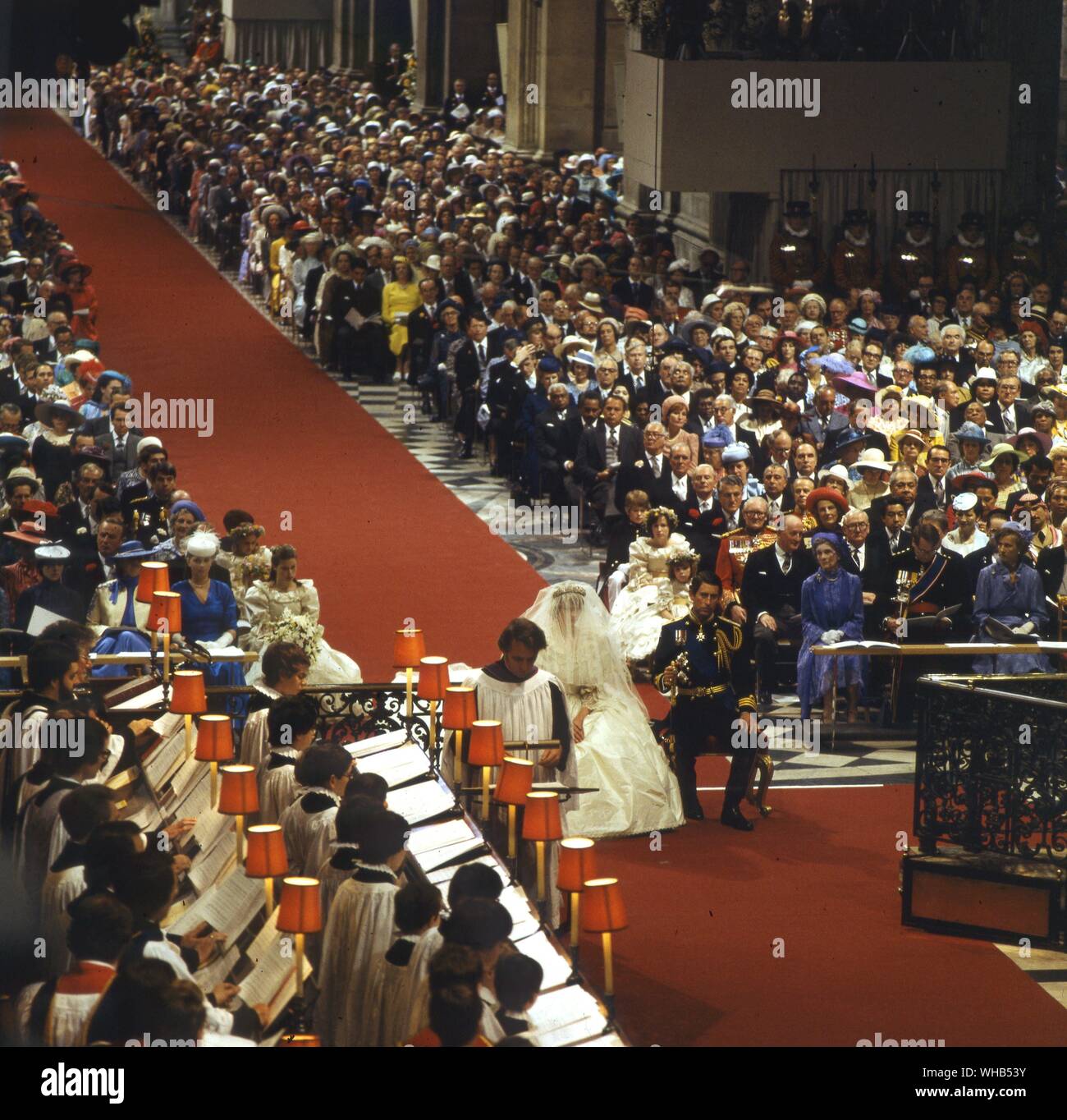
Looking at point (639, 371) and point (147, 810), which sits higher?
point (639, 371)

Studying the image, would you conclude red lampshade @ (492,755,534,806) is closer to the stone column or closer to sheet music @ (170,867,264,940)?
sheet music @ (170,867,264,940)

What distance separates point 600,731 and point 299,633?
1.98m

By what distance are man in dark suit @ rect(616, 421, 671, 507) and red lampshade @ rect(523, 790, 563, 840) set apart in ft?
22.5

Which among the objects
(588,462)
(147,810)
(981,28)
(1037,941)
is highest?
(981,28)

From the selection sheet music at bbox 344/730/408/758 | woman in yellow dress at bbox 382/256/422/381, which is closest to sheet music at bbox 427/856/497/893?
sheet music at bbox 344/730/408/758

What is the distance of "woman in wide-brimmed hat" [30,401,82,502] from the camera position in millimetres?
14211

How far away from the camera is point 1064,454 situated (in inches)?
553

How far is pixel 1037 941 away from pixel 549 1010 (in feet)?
9.58

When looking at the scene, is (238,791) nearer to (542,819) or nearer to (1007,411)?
(542,819)

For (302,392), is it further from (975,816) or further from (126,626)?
(975,816)

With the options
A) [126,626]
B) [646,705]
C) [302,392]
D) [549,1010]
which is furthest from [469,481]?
[549,1010]

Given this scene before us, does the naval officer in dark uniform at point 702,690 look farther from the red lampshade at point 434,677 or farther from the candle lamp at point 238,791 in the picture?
the candle lamp at point 238,791

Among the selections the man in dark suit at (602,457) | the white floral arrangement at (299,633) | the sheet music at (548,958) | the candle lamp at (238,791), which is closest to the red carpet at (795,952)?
the sheet music at (548,958)

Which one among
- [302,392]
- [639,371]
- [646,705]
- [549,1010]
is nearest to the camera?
[549,1010]
